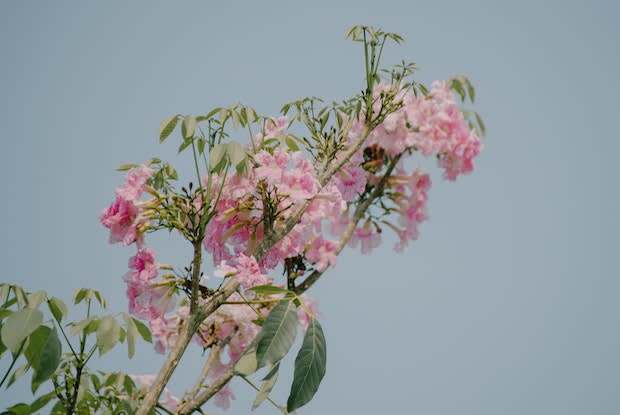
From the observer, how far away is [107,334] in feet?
6.01

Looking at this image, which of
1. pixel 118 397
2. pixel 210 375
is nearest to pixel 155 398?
pixel 210 375

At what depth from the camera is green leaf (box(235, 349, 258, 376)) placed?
1.83 metres

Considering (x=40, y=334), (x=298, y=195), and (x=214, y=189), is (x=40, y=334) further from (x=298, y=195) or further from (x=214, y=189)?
(x=298, y=195)

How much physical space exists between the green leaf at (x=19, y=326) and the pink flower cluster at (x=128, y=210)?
507 millimetres

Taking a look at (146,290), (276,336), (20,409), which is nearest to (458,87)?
(146,290)

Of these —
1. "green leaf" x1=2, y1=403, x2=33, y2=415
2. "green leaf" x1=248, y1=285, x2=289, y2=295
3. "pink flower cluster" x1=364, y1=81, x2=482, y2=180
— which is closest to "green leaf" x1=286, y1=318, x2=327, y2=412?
"green leaf" x1=248, y1=285, x2=289, y2=295

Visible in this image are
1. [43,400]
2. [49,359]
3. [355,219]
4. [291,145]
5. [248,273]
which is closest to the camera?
[49,359]

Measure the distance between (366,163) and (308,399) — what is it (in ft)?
6.46

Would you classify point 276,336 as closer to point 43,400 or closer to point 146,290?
point 146,290

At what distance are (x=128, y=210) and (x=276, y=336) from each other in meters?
0.85

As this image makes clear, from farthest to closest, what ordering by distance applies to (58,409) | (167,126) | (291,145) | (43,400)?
1. (58,409)
2. (43,400)
3. (291,145)
4. (167,126)

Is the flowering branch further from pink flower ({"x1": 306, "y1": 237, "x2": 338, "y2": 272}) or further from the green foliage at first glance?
the green foliage

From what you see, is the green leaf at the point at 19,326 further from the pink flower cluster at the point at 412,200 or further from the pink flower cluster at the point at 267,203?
the pink flower cluster at the point at 412,200

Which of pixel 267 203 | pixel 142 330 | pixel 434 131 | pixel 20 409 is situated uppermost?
pixel 434 131
